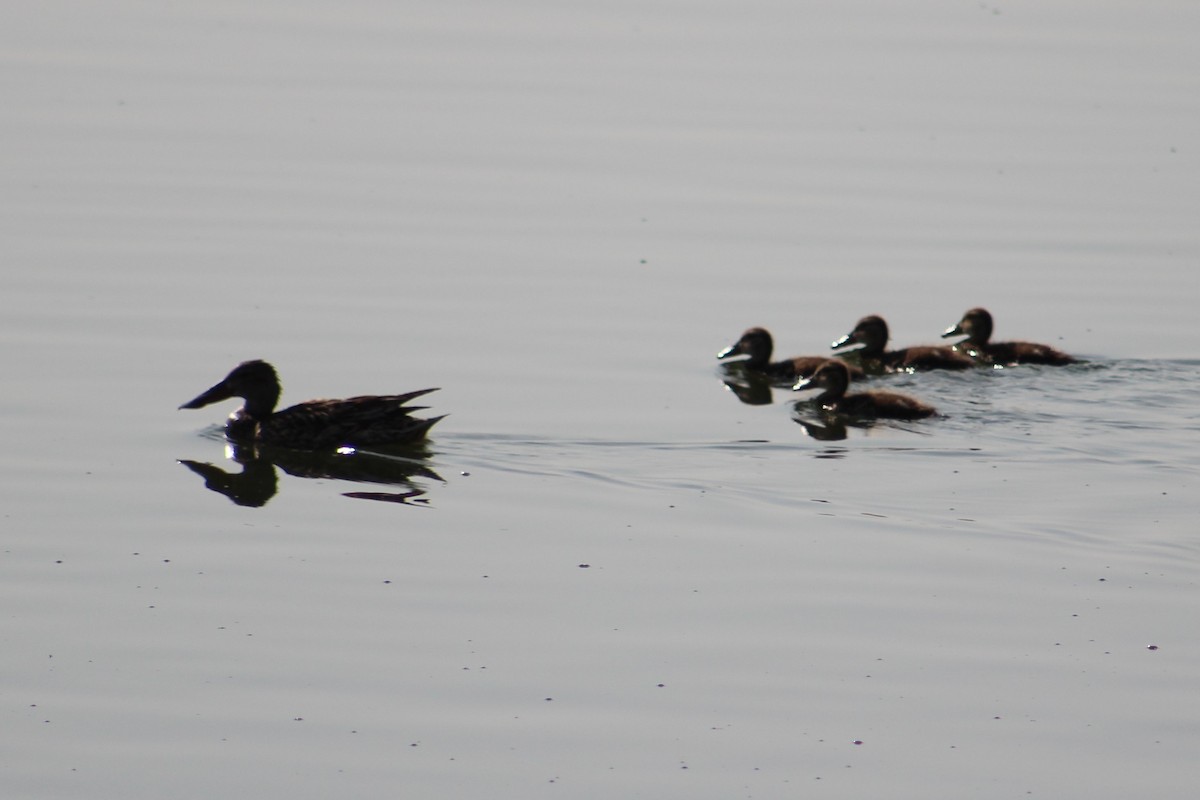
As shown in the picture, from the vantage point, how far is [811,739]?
598 cm

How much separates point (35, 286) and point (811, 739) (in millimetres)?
7353

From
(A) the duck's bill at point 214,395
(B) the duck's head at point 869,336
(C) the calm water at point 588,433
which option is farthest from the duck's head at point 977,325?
(A) the duck's bill at point 214,395

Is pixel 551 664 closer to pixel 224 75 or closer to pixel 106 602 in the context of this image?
pixel 106 602

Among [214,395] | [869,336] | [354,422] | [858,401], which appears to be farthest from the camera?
[869,336]

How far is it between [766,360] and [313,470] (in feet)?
10.5

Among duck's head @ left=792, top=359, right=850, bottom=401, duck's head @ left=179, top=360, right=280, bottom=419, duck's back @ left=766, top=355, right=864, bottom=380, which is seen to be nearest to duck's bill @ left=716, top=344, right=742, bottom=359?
duck's back @ left=766, top=355, right=864, bottom=380

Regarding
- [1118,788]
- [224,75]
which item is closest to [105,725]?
[1118,788]

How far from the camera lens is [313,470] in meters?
9.37

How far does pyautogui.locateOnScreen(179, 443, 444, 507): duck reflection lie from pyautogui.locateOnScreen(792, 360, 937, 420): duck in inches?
99.3

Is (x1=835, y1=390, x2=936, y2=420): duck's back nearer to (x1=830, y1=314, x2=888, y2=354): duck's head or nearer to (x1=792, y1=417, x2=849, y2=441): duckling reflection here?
(x1=792, y1=417, x2=849, y2=441): duckling reflection

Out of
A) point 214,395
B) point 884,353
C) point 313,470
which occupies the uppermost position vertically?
point 884,353

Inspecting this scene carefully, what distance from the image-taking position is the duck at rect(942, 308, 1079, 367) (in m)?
11.4

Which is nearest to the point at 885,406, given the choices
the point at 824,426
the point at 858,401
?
the point at 858,401

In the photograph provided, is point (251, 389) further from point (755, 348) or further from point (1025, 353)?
point (1025, 353)
